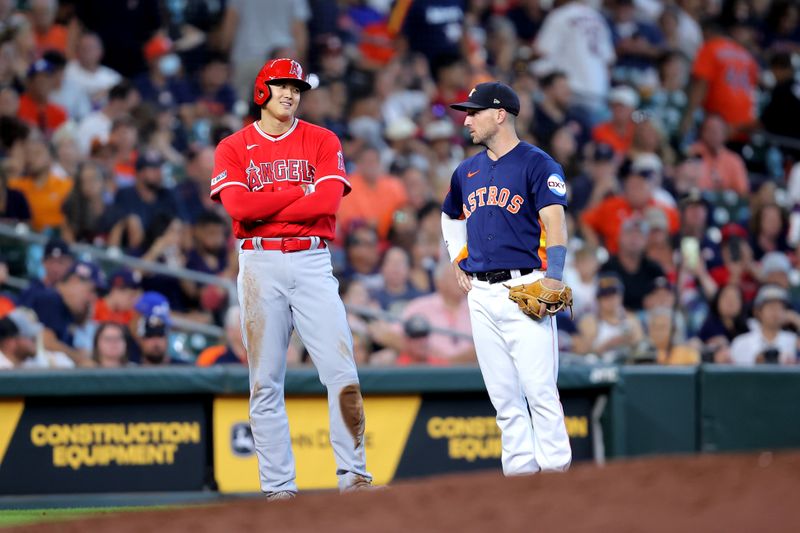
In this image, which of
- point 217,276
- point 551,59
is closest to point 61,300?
point 217,276

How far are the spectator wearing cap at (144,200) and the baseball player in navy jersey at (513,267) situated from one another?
4.20 m

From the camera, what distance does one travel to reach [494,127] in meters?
5.84

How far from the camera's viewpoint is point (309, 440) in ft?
24.0

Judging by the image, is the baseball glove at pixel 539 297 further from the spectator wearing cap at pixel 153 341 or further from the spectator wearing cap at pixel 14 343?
the spectator wearing cap at pixel 14 343

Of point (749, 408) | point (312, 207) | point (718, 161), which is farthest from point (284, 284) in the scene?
point (718, 161)

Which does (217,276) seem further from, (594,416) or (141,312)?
(594,416)

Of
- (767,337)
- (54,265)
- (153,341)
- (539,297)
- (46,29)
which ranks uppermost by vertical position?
(46,29)

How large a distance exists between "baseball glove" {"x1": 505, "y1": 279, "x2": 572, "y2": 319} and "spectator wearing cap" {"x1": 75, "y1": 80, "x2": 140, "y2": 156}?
544 cm

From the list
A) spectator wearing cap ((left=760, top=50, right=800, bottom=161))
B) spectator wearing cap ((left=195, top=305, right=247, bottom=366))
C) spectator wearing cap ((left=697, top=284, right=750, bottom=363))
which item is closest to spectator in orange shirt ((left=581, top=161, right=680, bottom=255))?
spectator wearing cap ((left=697, top=284, right=750, bottom=363))

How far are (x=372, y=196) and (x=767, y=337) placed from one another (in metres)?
3.29

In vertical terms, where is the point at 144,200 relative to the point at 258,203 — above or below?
below

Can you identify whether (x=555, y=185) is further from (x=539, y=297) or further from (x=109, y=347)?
(x=109, y=347)

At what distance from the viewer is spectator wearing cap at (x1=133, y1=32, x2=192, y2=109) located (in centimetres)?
1098

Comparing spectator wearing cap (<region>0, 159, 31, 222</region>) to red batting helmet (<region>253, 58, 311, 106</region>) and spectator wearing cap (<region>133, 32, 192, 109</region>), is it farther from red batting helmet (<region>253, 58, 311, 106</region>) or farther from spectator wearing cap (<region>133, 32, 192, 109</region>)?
red batting helmet (<region>253, 58, 311, 106</region>)
